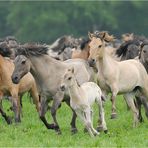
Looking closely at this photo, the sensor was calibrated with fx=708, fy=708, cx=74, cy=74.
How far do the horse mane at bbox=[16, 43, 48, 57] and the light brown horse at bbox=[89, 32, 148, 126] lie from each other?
4.71ft

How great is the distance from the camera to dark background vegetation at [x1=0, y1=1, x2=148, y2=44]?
81.0m

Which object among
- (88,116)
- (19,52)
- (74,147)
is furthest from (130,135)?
(19,52)

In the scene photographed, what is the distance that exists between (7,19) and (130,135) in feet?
238

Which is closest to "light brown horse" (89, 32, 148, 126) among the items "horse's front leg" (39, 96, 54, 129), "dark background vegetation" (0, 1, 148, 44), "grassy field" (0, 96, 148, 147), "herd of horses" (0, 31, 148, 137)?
"herd of horses" (0, 31, 148, 137)

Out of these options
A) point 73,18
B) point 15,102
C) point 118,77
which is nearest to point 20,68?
point 15,102

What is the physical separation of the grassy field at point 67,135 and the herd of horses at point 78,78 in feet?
0.84

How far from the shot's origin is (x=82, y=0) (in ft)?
274

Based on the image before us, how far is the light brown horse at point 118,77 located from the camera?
15.9 meters

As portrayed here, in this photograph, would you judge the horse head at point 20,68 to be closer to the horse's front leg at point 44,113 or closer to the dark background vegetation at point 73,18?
the horse's front leg at point 44,113

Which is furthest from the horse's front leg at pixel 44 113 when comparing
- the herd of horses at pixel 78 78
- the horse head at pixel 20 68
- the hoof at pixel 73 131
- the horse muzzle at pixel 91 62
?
the horse muzzle at pixel 91 62

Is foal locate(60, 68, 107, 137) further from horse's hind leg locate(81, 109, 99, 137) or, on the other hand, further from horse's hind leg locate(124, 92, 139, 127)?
horse's hind leg locate(124, 92, 139, 127)

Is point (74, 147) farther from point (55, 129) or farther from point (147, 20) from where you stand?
point (147, 20)

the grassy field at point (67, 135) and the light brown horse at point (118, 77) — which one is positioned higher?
the light brown horse at point (118, 77)

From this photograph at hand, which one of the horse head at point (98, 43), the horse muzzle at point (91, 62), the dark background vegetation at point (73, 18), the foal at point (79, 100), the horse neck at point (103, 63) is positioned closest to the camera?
the foal at point (79, 100)
